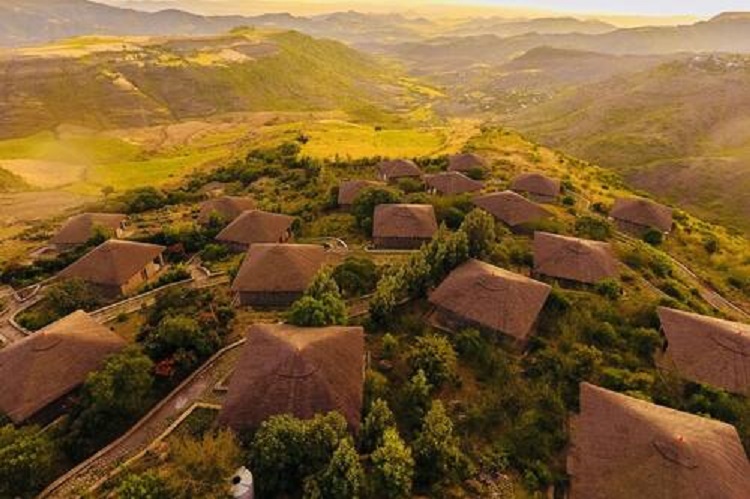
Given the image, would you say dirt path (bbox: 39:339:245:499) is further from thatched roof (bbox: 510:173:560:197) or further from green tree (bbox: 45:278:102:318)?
thatched roof (bbox: 510:173:560:197)

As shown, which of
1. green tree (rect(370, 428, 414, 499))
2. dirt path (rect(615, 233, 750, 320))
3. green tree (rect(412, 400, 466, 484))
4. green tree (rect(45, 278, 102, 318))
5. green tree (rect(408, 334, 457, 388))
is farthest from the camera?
dirt path (rect(615, 233, 750, 320))

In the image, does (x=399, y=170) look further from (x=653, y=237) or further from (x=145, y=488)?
(x=145, y=488)

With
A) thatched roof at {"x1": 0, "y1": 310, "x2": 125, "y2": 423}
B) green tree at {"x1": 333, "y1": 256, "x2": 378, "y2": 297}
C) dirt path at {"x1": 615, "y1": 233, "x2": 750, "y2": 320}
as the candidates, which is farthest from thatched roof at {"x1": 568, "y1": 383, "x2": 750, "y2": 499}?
thatched roof at {"x1": 0, "y1": 310, "x2": 125, "y2": 423}

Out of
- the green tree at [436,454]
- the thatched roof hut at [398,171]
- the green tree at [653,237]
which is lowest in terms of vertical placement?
the green tree at [653,237]

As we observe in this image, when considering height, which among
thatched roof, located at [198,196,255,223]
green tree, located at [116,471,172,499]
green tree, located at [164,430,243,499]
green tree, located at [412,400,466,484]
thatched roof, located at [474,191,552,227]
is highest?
green tree, located at [116,471,172,499]

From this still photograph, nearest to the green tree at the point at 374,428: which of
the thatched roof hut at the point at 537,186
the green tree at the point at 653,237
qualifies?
the green tree at the point at 653,237

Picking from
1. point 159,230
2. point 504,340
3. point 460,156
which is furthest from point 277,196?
point 504,340

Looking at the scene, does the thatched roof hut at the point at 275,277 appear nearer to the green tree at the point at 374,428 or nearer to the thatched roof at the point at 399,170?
the green tree at the point at 374,428
